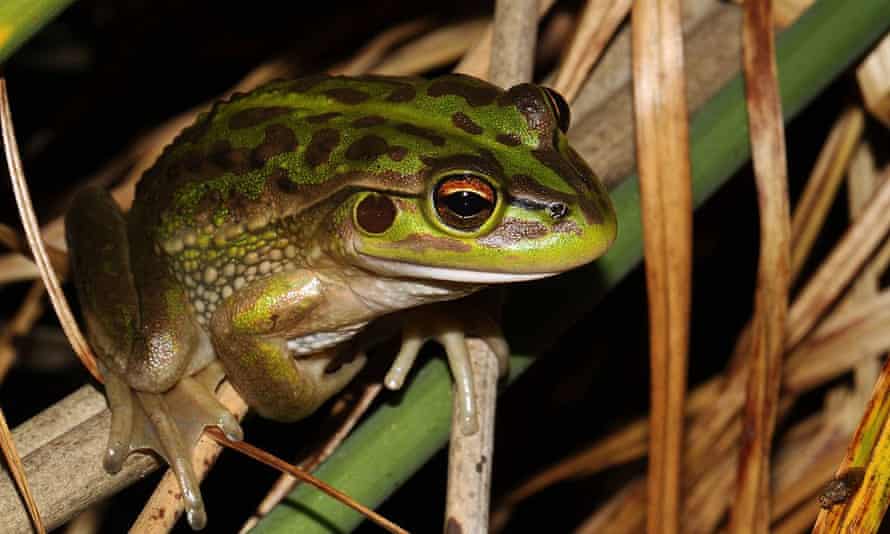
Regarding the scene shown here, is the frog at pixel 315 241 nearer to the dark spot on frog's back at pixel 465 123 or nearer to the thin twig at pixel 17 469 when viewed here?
the dark spot on frog's back at pixel 465 123

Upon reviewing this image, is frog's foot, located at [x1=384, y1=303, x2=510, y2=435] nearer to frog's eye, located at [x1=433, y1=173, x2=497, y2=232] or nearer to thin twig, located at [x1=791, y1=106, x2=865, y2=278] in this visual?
frog's eye, located at [x1=433, y1=173, x2=497, y2=232]

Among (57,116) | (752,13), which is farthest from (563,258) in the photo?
(57,116)

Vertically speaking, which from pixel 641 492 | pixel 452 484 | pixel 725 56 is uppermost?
pixel 725 56

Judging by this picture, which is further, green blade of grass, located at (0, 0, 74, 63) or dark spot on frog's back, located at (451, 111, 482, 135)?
dark spot on frog's back, located at (451, 111, 482, 135)

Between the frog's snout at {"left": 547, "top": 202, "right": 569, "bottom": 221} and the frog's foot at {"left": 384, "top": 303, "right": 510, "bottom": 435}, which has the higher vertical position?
the frog's snout at {"left": 547, "top": 202, "right": 569, "bottom": 221}

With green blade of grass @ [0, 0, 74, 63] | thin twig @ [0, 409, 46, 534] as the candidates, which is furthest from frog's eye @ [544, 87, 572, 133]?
thin twig @ [0, 409, 46, 534]

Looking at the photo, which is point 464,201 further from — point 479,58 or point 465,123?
point 479,58

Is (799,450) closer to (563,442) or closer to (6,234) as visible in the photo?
(563,442)
